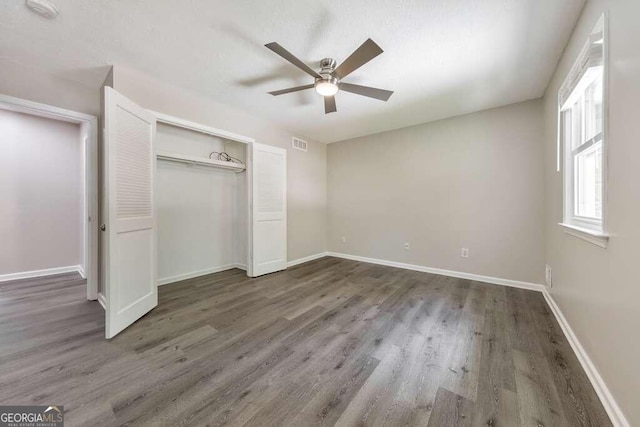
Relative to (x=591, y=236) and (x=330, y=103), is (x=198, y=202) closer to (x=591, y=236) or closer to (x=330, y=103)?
(x=330, y=103)

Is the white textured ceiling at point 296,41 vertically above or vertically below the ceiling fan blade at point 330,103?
above

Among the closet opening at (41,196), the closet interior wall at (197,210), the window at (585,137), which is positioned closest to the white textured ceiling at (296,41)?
the window at (585,137)

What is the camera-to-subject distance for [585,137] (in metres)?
1.84

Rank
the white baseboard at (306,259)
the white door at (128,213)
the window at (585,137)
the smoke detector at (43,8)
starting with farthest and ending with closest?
the white baseboard at (306,259)
the white door at (128,213)
the smoke detector at (43,8)
the window at (585,137)

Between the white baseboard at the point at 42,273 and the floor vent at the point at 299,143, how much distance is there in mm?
3994

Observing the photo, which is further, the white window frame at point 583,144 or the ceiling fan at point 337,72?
the ceiling fan at point 337,72

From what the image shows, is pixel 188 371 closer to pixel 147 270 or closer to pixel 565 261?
pixel 147 270

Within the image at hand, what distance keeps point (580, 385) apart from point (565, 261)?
113cm

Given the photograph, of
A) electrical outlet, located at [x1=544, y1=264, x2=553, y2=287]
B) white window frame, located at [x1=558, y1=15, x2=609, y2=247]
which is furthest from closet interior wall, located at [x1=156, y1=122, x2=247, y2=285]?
electrical outlet, located at [x1=544, y1=264, x2=553, y2=287]

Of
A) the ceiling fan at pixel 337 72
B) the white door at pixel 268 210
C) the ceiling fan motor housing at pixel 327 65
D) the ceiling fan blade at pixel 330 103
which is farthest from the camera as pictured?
the white door at pixel 268 210

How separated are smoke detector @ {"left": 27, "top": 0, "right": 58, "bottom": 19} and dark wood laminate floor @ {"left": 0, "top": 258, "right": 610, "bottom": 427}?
249cm

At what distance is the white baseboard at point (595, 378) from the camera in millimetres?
1137

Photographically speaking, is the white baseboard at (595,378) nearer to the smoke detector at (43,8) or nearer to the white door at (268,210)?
the white door at (268,210)

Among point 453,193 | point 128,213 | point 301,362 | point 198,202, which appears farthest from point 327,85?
point 198,202
